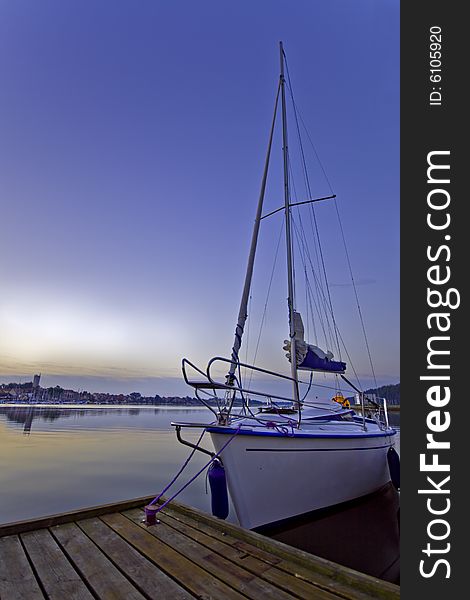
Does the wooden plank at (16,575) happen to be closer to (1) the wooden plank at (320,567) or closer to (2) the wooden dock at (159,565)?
(2) the wooden dock at (159,565)

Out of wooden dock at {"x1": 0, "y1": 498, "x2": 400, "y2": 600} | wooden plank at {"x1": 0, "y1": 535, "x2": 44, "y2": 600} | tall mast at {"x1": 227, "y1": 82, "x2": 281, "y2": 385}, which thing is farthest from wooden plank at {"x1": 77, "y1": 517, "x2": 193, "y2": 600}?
tall mast at {"x1": 227, "y1": 82, "x2": 281, "y2": 385}

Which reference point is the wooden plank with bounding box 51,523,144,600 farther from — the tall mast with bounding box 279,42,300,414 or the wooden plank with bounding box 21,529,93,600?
the tall mast with bounding box 279,42,300,414

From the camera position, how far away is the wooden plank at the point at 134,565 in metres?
2.08

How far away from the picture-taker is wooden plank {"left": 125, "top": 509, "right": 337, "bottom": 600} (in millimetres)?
2053

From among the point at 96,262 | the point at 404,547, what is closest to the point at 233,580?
the point at 404,547

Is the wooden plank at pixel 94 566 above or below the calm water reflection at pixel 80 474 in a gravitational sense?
above

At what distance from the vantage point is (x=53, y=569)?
7.58 ft

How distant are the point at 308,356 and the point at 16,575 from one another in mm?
6120

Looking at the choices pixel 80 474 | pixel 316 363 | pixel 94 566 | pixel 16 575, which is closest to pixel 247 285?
pixel 316 363

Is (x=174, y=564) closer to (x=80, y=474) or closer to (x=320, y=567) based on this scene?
(x=320, y=567)

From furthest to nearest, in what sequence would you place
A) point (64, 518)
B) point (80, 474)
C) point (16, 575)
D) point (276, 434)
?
point (80, 474) < point (276, 434) < point (64, 518) < point (16, 575)

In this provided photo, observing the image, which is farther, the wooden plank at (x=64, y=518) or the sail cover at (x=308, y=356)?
the sail cover at (x=308, y=356)

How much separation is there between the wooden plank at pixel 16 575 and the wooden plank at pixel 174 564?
76 cm

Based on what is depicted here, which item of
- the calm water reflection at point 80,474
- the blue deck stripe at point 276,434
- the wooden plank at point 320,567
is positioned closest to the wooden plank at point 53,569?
the wooden plank at point 320,567
